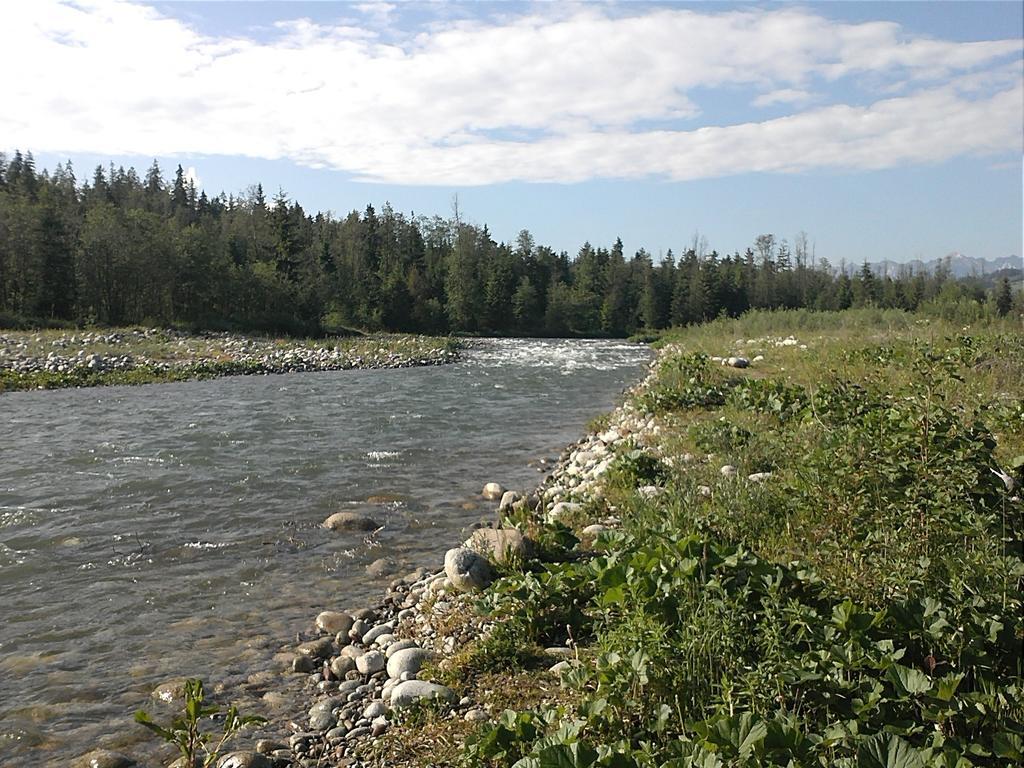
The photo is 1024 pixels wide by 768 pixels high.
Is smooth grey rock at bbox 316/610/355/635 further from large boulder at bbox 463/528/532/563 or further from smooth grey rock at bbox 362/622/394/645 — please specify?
large boulder at bbox 463/528/532/563

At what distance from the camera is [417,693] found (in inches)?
161

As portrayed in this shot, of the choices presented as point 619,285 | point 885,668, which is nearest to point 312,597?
point 885,668

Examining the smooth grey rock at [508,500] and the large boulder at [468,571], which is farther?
the smooth grey rock at [508,500]

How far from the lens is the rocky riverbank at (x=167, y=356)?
2223 centimetres

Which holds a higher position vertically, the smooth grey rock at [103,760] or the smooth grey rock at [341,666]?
the smooth grey rock at [341,666]

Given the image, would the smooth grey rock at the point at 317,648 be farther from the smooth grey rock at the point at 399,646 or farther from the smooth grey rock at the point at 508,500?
the smooth grey rock at the point at 508,500

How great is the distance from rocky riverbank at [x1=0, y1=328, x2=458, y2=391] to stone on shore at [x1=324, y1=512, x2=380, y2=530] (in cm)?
1707

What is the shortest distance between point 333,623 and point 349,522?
2650 mm

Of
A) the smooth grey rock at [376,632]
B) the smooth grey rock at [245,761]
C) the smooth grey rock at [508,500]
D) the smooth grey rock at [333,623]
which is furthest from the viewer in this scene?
the smooth grey rock at [508,500]

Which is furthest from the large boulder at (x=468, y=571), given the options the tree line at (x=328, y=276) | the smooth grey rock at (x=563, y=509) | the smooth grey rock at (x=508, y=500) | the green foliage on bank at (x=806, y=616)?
the tree line at (x=328, y=276)

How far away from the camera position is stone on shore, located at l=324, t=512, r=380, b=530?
8.18 meters

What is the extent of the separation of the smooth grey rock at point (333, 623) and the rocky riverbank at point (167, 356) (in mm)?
19337

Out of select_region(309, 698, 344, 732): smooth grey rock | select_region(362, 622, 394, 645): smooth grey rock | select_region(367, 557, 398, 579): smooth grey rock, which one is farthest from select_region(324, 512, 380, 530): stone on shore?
select_region(309, 698, 344, 732): smooth grey rock

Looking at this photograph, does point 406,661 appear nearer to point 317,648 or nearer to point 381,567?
point 317,648
